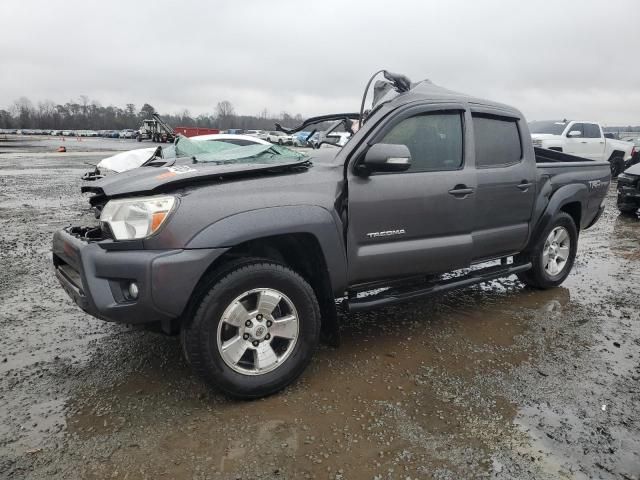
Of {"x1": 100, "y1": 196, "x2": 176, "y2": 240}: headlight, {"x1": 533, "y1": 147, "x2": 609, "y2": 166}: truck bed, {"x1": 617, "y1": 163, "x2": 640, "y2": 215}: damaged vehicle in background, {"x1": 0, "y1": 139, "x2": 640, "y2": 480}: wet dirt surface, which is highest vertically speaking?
{"x1": 533, "y1": 147, "x2": 609, "y2": 166}: truck bed

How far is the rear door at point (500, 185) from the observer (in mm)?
3971

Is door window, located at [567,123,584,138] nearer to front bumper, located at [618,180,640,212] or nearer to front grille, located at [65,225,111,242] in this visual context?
front bumper, located at [618,180,640,212]

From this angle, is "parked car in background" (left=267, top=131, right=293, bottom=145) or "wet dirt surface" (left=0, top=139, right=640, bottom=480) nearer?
"wet dirt surface" (left=0, top=139, right=640, bottom=480)

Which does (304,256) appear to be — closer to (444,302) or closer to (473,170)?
(473,170)

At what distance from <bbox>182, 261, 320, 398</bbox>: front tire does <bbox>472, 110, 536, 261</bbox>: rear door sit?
70.0 inches

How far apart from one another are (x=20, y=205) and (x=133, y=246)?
8.98m

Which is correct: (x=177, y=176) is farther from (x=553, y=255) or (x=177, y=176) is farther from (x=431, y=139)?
(x=553, y=255)

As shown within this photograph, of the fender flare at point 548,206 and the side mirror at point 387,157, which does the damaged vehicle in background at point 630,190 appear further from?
the side mirror at point 387,157

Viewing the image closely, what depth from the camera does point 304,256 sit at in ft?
10.4

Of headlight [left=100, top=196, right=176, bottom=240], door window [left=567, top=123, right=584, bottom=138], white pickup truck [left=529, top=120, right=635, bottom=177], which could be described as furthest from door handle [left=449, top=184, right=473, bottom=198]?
door window [left=567, top=123, right=584, bottom=138]

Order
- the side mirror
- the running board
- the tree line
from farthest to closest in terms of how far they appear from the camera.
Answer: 1. the tree line
2. the running board
3. the side mirror

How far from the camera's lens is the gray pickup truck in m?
2.63

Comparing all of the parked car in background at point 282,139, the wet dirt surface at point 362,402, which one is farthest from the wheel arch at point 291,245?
the parked car in background at point 282,139

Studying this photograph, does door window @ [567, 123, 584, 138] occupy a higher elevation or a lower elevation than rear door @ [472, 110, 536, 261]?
higher
